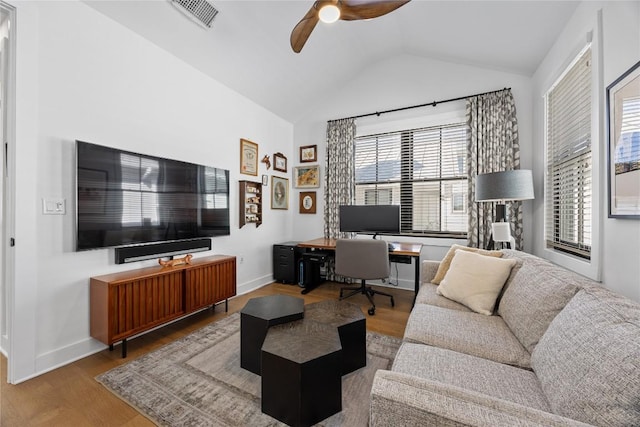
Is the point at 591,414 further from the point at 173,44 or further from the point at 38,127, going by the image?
the point at 173,44

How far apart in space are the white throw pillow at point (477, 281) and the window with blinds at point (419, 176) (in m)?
1.61

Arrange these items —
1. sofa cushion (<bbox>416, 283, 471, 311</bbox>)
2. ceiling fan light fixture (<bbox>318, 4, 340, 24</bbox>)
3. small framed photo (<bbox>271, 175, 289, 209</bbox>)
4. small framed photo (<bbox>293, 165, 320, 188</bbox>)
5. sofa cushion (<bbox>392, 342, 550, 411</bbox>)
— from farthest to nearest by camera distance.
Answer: small framed photo (<bbox>293, 165, 320, 188</bbox>), small framed photo (<bbox>271, 175, 289, 209</bbox>), sofa cushion (<bbox>416, 283, 471, 311</bbox>), ceiling fan light fixture (<bbox>318, 4, 340, 24</bbox>), sofa cushion (<bbox>392, 342, 550, 411</bbox>)

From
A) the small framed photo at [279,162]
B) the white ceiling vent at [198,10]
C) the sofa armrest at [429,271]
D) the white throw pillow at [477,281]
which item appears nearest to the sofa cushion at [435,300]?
the white throw pillow at [477,281]

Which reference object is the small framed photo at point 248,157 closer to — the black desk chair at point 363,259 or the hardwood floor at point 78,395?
the black desk chair at point 363,259

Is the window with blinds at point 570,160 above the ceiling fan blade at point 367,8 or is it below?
below

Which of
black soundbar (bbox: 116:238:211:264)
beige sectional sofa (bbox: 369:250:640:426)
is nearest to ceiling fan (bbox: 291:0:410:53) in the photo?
beige sectional sofa (bbox: 369:250:640:426)

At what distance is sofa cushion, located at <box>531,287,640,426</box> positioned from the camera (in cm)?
70

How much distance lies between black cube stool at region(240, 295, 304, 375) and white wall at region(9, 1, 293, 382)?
131cm

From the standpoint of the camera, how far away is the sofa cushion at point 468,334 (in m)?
1.30

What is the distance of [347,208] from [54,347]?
122 inches

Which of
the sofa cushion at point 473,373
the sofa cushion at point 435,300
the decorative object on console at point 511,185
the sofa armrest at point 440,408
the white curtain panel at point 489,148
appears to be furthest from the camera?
the white curtain panel at point 489,148

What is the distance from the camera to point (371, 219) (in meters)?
3.50

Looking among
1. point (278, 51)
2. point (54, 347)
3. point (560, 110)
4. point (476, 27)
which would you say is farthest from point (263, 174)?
point (560, 110)

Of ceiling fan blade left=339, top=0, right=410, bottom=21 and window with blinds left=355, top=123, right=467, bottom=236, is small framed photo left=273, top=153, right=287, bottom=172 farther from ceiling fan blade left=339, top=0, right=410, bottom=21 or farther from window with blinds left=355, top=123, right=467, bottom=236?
ceiling fan blade left=339, top=0, right=410, bottom=21
